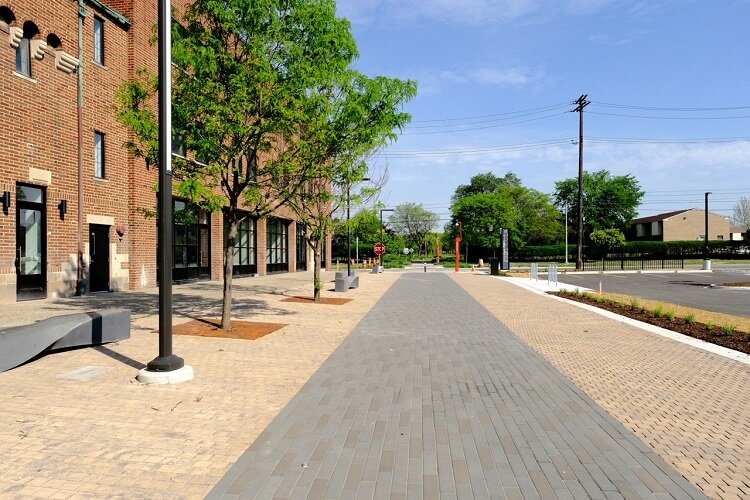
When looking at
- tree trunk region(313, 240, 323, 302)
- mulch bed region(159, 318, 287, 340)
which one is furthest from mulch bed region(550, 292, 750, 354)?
tree trunk region(313, 240, 323, 302)

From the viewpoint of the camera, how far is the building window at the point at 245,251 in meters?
28.5

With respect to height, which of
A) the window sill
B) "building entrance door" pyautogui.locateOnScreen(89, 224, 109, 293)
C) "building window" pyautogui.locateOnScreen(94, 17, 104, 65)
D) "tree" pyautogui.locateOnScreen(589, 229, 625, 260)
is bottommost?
"building entrance door" pyautogui.locateOnScreen(89, 224, 109, 293)

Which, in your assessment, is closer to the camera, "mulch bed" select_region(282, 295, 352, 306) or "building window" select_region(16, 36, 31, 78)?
"building window" select_region(16, 36, 31, 78)

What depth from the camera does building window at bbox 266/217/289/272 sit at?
3372cm

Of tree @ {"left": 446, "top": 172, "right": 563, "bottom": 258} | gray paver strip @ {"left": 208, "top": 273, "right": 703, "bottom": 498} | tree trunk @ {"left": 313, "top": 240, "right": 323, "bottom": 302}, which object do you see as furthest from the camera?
tree @ {"left": 446, "top": 172, "right": 563, "bottom": 258}

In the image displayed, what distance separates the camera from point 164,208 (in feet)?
20.7

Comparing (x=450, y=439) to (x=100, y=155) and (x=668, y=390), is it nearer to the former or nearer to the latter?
(x=668, y=390)

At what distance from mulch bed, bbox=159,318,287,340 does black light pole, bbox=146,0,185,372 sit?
3118 millimetres

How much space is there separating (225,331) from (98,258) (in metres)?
10.1

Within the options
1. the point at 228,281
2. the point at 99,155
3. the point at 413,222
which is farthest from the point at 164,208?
the point at 413,222

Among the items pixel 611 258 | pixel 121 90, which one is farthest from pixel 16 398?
pixel 611 258

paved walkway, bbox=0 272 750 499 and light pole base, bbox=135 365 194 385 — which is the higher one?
light pole base, bbox=135 365 194 385

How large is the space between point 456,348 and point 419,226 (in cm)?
10312

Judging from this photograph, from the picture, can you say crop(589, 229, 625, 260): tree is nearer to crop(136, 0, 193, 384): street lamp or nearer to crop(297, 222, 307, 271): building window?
crop(297, 222, 307, 271): building window
